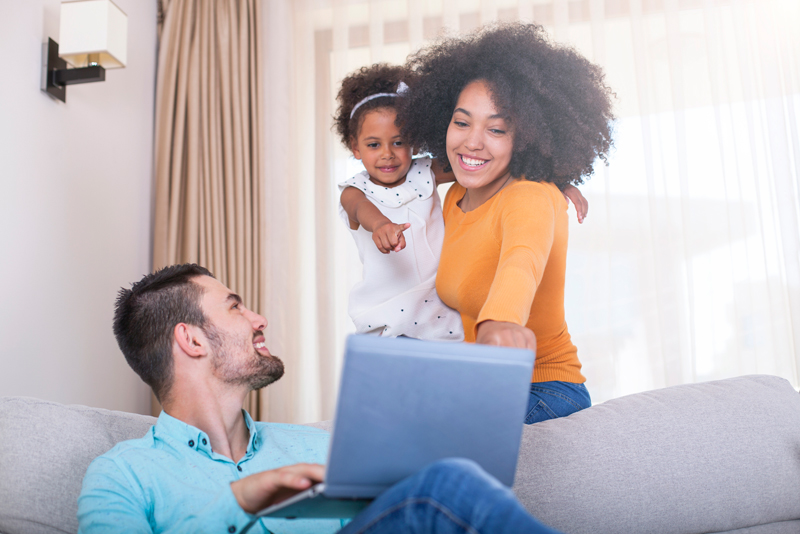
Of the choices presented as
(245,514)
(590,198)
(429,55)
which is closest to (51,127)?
(429,55)

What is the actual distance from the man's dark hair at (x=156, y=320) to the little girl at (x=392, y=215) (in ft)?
1.49

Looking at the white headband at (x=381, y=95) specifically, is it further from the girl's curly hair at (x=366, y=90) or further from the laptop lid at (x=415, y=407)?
the laptop lid at (x=415, y=407)

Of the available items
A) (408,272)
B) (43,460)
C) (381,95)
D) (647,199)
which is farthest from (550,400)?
(647,199)

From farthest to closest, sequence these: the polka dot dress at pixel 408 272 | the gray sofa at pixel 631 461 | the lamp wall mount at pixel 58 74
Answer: the lamp wall mount at pixel 58 74, the polka dot dress at pixel 408 272, the gray sofa at pixel 631 461

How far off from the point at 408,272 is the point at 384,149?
37 cm

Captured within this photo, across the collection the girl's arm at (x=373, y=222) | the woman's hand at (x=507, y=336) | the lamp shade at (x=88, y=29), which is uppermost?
the lamp shade at (x=88, y=29)

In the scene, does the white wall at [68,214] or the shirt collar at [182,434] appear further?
the white wall at [68,214]

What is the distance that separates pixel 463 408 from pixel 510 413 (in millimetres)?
76

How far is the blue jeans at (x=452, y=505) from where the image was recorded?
0.72 metres

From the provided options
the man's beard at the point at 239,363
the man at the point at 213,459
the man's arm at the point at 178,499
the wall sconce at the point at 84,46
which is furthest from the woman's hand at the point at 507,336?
the wall sconce at the point at 84,46

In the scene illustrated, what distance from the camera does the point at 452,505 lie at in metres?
0.75

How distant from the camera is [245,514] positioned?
0.99 meters

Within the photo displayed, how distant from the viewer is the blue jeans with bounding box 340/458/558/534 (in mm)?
721

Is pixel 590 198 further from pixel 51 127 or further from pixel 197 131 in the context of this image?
pixel 51 127
